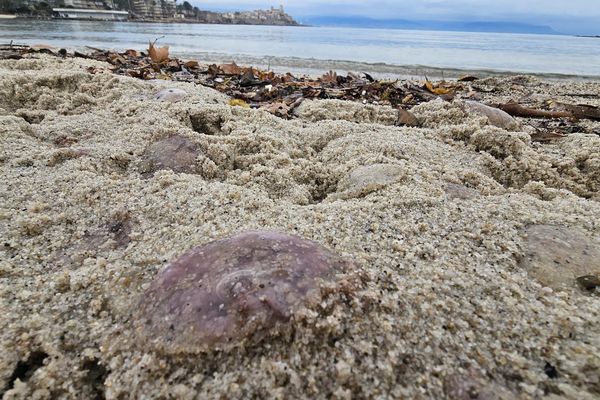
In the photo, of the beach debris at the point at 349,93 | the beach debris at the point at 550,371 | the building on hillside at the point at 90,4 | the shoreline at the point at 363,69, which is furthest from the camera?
the building on hillside at the point at 90,4

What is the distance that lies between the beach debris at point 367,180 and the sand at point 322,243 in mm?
12

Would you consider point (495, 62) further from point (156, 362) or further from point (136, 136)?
point (156, 362)

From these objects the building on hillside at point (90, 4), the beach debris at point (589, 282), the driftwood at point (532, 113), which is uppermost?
the building on hillside at point (90, 4)

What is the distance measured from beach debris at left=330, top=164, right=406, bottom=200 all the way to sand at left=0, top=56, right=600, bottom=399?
12mm

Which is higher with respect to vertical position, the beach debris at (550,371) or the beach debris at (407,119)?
the beach debris at (407,119)

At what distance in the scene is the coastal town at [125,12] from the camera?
52469 millimetres

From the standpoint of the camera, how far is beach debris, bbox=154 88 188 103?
143 inches

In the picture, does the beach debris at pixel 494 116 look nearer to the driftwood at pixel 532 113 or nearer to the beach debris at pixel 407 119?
the beach debris at pixel 407 119

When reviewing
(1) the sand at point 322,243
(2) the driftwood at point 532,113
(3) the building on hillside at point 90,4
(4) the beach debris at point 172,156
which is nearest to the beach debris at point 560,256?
(1) the sand at point 322,243

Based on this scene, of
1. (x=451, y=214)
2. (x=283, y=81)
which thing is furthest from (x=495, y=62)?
(x=451, y=214)

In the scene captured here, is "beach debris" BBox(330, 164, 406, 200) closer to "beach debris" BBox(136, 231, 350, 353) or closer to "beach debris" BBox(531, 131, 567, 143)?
"beach debris" BBox(136, 231, 350, 353)

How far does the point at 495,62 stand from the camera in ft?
41.4

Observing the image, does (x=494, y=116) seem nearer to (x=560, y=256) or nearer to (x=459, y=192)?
(x=459, y=192)

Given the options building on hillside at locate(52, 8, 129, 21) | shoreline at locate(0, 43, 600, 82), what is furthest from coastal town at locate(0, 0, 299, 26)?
shoreline at locate(0, 43, 600, 82)
